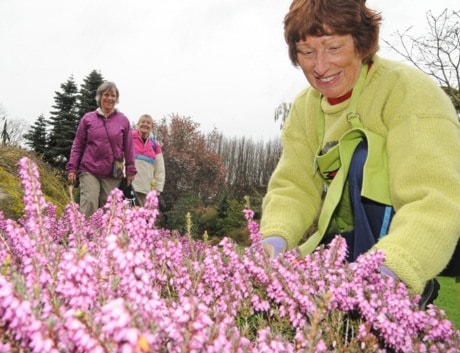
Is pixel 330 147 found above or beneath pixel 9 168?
above

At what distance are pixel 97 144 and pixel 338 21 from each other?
5762 mm

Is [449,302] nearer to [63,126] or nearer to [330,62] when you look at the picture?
[330,62]

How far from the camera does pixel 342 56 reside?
8.20 ft

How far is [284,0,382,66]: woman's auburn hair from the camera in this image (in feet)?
8.14

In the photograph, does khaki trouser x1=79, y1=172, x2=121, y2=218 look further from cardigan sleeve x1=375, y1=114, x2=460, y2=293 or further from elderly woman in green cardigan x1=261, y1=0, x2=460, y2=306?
cardigan sleeve x1=375, y1=114, x2=460, y2=293

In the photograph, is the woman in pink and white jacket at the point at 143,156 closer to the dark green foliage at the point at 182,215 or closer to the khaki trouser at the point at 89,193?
the khaki trouser at the point at 89,193

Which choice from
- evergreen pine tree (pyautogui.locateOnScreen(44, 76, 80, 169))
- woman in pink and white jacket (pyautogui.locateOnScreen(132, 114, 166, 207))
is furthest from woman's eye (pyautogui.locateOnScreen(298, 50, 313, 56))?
evergreen pine tree (pyautogui.locateOnScreen(44, 76, 80, 169))

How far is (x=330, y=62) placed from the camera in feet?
8.18

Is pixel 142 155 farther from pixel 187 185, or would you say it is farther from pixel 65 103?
pixel 65 103

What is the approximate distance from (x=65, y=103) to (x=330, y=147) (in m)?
30.1

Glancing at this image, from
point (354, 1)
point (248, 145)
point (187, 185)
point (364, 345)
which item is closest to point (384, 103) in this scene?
point (354, 1)

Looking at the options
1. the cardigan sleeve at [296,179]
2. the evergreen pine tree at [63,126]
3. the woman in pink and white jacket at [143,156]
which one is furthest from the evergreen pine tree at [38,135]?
the cardigan sleeve at [296,179]

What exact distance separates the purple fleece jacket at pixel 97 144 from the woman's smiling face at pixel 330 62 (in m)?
5.52

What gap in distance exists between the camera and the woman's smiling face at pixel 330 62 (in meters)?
2.50
